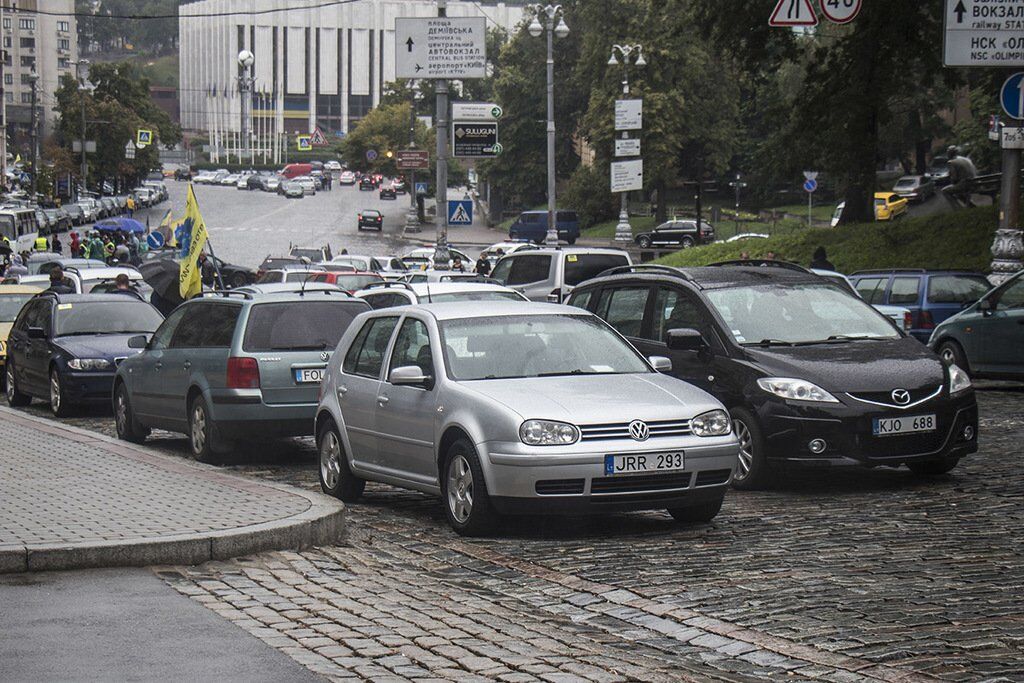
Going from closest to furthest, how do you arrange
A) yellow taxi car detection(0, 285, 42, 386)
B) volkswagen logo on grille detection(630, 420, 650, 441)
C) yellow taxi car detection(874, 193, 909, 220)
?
1. volkswagen logo on grille detection(630, 420, 650, 441)
2. yellow taxi car detection(0, 285, 42, 386)
3. yellow taxi car detection(874, 193, 909, 220)

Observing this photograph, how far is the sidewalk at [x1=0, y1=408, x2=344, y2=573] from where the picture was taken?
8414 millimetres

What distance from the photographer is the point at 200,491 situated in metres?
10.8

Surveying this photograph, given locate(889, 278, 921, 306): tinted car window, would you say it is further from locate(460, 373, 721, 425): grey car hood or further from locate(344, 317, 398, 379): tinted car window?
locate(460, 373, 721, 425): grey car hood

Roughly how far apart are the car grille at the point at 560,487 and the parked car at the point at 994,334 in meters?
11.5

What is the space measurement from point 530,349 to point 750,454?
7.21 ft

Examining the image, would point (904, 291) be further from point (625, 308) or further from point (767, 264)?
point (625, 308)

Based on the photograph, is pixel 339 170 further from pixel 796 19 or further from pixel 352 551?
pixel 352 551

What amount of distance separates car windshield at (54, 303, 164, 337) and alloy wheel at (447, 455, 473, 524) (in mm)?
11416

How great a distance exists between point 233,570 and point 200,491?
2.35 metres

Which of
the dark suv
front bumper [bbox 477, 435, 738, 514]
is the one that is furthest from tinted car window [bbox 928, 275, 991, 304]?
front bumper [bbox 477, 435, 738, 514]

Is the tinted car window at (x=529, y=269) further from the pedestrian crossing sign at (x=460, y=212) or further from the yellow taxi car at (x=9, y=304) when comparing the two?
the yellow taxi car at (x=9, y=304)

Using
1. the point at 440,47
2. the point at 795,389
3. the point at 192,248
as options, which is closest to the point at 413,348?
the point at 795,389

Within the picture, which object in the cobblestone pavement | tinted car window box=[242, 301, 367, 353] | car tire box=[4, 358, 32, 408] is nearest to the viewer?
the cobblestone pavement

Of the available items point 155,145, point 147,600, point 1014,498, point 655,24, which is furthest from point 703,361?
point 155,145
